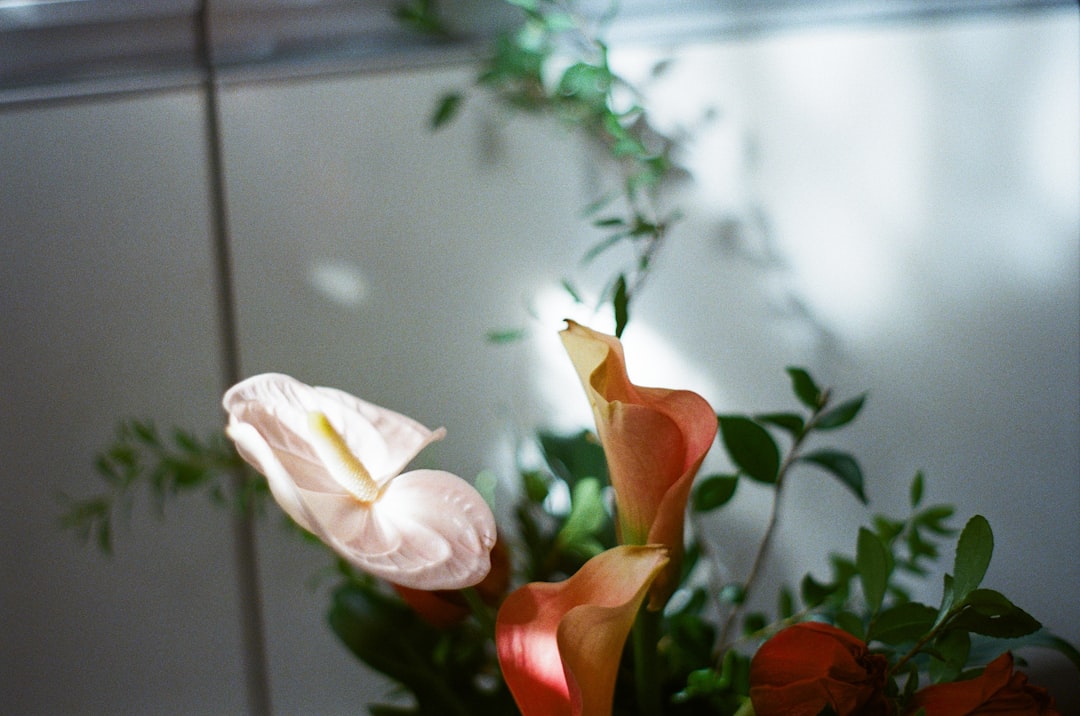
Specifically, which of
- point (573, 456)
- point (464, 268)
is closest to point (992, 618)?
point (573, 456)

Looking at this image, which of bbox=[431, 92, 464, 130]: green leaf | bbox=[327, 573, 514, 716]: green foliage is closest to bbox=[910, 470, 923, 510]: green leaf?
bbox=[327, 573, 514, 716]: green foliage

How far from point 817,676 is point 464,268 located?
0.35m

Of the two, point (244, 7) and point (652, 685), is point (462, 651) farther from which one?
point (244, 7)

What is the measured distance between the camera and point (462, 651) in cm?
46

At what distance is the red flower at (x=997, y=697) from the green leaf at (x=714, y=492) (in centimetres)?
13

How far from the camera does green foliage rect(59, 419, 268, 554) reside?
1.79 ft

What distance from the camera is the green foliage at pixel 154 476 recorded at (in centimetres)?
54

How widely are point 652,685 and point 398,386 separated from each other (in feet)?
0.92

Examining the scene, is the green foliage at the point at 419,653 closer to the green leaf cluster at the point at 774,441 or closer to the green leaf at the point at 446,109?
the green leaf cluster at the point at 774,441

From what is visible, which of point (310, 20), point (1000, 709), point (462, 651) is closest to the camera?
point (1000, 709)

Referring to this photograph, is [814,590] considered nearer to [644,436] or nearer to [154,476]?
[644,436]

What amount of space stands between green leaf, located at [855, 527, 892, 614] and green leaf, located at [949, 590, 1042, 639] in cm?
4

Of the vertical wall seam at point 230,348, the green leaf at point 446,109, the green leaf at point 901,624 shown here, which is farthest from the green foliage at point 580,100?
the green leaf at point 901,624

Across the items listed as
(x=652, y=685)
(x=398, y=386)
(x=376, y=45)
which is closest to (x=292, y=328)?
(x=398, y=386)
